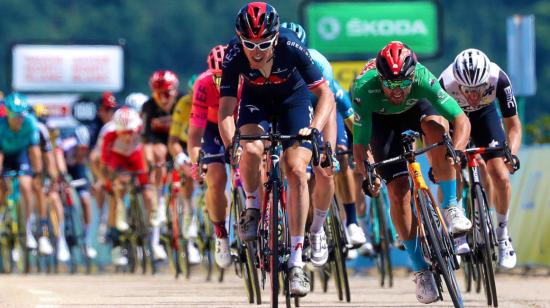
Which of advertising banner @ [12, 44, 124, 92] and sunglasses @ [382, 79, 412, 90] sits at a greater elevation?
advertising banner @ [12, 44, 124, 92]

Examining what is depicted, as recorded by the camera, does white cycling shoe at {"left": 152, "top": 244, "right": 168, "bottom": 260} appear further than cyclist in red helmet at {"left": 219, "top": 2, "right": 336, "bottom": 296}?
Yes

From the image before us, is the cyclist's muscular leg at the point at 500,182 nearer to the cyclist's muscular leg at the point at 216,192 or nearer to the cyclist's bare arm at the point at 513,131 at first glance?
the cyclist's bare arm at the point at 513,131

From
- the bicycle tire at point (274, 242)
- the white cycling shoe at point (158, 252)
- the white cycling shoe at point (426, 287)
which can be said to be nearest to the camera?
the bicycle tire at point (274, 242)

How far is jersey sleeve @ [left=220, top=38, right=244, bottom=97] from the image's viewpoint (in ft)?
39.5

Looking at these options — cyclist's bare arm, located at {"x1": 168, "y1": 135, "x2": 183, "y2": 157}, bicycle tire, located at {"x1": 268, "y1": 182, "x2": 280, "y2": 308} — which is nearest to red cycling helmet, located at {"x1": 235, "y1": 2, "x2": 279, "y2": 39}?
bicycle tire, located at {"x1": 268, "y1": 182, "x2": 280, "y2": 308}

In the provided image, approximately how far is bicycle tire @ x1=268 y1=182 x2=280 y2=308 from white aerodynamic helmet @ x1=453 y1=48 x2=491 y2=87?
2.82 meters

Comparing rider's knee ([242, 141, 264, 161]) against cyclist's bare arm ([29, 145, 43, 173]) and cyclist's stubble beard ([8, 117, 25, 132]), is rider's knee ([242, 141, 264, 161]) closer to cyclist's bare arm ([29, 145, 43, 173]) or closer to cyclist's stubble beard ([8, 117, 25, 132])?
cyclist's bare arm ([29, 145, 43, 173])

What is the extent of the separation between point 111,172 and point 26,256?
62.7 inches

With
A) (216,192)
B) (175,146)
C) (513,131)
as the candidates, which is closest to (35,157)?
(175,146)

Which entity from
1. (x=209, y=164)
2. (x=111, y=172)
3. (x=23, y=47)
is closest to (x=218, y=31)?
(x=23, y=47)

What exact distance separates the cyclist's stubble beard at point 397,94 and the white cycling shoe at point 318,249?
4.37 ft

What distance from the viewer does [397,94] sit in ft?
38.9

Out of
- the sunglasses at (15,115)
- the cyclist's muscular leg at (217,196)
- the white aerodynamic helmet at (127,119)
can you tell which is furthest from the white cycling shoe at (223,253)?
the white aerodynamic helmet at (127,119)

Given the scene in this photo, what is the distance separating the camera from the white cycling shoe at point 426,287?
1182 centimetres
